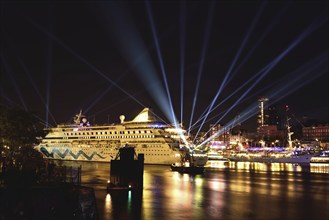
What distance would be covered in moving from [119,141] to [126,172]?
41.0m

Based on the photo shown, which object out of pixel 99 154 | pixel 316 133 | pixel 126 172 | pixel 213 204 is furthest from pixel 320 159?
pixel 316 133

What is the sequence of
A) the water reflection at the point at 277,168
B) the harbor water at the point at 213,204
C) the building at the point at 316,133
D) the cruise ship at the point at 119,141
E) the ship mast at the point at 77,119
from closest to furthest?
the harbor water at the point at 213,204
the water reflection at the point at 277,168
the cruise ship at the point at 119,141
the ship mast at the point at 77,119
the building at the point at 316,133

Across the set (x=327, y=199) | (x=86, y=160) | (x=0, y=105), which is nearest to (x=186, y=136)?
(x=86, y=160)

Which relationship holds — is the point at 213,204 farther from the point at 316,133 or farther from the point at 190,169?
the point at 316,133

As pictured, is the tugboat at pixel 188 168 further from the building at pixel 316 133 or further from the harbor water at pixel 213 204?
the building at pixel 316 133

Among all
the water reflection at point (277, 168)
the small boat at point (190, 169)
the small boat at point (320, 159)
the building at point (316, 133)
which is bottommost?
the water reflection at point (277, 168)

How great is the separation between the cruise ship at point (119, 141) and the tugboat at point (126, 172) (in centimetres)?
3363

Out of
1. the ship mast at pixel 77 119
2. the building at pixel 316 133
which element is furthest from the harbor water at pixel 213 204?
the building at pixel 316 133

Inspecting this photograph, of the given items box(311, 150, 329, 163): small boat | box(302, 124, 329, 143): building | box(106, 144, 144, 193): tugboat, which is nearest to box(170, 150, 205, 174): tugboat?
box(106, 144, 144, 193): tugboat

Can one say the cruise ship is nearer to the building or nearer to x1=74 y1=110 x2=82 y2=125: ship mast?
x1=74 y1=110 x2=82 y2=125: ship mast

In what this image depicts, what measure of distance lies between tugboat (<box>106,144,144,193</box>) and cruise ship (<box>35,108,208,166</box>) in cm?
3363

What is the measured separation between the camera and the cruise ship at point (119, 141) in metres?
61.5

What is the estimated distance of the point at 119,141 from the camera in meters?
66.0

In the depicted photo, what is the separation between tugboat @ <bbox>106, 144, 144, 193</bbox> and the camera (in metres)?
25.0
